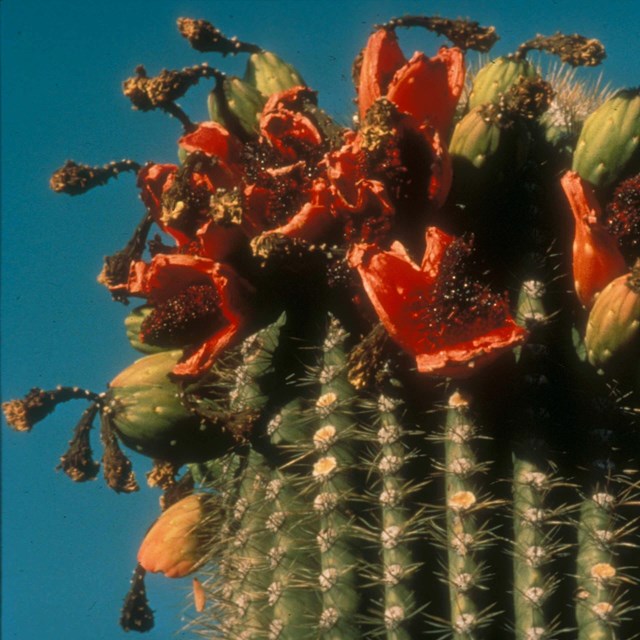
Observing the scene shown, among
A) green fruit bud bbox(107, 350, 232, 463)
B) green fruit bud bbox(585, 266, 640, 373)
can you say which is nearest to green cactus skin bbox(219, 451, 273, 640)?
green fruit bud bbox(107, 350, 232, 463)

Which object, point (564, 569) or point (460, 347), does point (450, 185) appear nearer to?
point (460, 347)

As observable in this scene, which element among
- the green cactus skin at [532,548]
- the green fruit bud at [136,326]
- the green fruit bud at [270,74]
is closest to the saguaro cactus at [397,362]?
the green cactus skin at [532,548]

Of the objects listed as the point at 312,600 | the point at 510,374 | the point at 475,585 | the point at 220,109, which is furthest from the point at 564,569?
the point at 220,109

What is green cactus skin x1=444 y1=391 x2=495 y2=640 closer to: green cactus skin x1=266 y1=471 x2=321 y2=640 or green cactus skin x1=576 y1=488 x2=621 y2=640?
green cactus skin x1=576 y1=488 x2=621 y2=640

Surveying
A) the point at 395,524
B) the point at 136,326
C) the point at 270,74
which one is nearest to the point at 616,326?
the point at 395,524

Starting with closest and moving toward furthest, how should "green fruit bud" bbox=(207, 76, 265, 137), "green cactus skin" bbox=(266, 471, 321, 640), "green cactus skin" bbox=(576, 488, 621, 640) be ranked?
"green cactus skin" bbox=(576, 488, 621, 640) → "green cactus skin" bbox=(266, 471, 321, 640) → "green fruit bud" bbox=(207, 76, 265, 137)

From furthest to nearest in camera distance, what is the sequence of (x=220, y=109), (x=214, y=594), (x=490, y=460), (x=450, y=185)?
(x=220, y=109) < (x=214, y=594) < (x=450, y=185) < (x=490, y=460)
